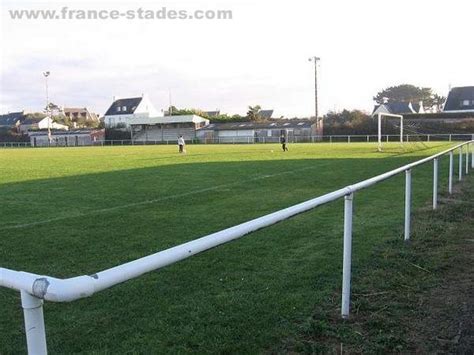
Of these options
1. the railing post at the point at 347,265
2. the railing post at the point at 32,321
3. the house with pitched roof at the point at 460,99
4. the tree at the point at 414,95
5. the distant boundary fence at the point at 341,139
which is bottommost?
the distant boundary fence at the point at 341,139

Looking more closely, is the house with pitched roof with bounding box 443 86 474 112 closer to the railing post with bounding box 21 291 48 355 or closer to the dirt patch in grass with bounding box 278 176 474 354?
the dirt patch in grass with bounding box 278 176 474 354

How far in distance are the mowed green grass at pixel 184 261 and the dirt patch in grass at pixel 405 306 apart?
210 mm

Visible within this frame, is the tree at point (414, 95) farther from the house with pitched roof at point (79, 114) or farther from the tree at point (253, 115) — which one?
the house with pitched roof at point (79, 114)

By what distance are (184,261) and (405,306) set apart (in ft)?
8.56

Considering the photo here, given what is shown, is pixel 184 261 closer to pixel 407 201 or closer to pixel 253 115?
pixel 407 201

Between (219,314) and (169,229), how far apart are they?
4012 mm

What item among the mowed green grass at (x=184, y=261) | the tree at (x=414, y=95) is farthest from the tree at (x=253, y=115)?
the mowed green grass at (x=184, y=261)

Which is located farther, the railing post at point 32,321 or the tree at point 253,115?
the tree at point 253,115

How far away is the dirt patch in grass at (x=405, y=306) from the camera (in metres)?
3.88

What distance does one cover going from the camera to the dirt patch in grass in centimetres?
388

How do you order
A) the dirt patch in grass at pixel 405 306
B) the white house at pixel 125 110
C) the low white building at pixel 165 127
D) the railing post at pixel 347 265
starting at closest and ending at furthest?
1. the dirt patch in grass at pixel 405 306
2. the railing post at pixel 347 265
3. the low white building at pixel 165 127
4. the white house at pixel 125 110

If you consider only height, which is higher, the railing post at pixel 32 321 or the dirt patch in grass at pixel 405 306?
the railing post at pixel 32 321

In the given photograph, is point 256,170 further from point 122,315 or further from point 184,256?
point 184,256

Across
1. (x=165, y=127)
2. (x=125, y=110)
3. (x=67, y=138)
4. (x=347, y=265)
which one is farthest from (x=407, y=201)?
(x=125, y=110)
